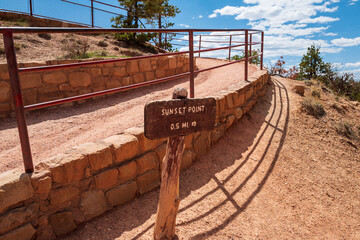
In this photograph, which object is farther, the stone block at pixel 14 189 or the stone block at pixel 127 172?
the stone block at pixel 127 172

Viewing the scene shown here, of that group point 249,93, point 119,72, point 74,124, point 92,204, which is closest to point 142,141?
point 92,204

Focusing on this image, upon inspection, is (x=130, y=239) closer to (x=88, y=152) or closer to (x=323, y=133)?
(x=88, y=152)

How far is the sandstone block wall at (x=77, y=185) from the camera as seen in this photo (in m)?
2.48

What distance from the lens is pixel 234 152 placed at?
461 centimetres

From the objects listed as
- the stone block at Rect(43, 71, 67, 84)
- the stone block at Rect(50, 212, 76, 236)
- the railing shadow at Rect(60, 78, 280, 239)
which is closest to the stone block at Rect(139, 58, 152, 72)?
the stone block at Rect(43, 71, 67, 84)

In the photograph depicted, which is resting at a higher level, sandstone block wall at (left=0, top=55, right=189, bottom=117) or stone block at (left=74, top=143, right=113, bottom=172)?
sandstone block wall at (left=0, top=55, right=189, bottom=117)

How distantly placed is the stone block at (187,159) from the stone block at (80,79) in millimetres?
3277

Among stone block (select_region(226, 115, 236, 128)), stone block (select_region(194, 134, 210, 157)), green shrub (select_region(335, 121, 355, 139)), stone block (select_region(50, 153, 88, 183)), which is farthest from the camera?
green shrub (select_region(335, 121, 355, 139))

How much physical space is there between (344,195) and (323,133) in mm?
2011

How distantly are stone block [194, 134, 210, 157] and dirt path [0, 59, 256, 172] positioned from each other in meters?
0.86

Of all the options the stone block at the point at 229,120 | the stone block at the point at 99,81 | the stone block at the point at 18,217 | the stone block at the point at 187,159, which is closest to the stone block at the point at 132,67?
the stone block at the point at 99,81

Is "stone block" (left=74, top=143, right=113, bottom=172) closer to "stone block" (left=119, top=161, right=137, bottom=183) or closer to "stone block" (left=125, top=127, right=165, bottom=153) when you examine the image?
"stone block" (left=119, top=161, right=137, bottom=183)

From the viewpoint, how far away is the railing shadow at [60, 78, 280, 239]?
2945mm

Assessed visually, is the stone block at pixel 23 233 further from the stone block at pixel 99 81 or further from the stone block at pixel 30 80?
the stone block at pixel 99 81
